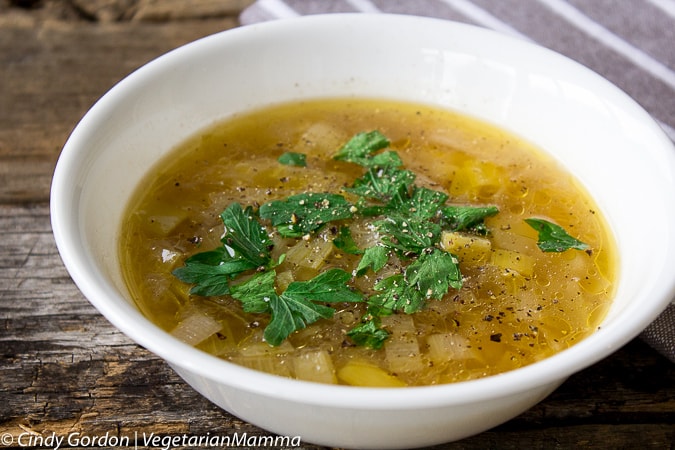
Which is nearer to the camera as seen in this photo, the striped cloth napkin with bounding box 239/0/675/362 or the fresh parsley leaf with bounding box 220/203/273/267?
the fresh parsley leaf with bounding box 220/203/273/267

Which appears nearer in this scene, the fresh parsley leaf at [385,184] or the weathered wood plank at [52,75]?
the fresh parsley leaf at [385,184]

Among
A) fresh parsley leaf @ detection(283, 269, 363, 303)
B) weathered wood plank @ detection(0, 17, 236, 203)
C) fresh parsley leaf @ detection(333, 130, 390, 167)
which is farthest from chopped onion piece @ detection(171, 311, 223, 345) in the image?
weathered wood plank @ detection(0, 17, 236, 203)

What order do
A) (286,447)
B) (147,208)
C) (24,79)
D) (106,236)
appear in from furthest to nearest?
(24,79)
(147,208)
(106,236)
(286,447)

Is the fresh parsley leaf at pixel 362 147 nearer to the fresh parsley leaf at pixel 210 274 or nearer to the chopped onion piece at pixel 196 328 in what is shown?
the fresh parsley leaf at pixel 210 274

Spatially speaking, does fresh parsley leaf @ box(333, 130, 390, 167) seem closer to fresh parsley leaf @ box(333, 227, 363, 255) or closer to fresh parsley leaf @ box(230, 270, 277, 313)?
fresh parsley leaf @ box(333, 227, 363, 255)

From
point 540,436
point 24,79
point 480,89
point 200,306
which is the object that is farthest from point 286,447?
point 24,79

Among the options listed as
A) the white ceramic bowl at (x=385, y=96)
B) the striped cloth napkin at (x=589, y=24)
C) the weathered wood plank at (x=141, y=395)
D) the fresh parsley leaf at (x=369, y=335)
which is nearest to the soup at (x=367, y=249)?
the fresh parsley leaf at (x=369, y=335)

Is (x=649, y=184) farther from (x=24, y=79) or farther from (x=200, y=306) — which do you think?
(x=24, y=79)
